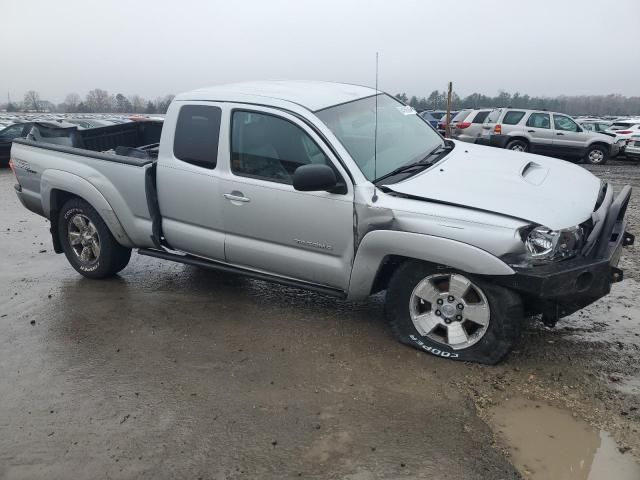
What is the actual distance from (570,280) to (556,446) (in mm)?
974

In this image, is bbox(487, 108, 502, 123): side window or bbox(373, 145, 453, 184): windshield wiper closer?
bbox(373, 145, 453, 184): windshield wiper

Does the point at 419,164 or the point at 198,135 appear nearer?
the point at 419,164

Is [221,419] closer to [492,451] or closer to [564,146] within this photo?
[492,451]

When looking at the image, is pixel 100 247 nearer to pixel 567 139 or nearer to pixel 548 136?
pixel 548 136

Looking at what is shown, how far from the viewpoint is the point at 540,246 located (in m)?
3.32


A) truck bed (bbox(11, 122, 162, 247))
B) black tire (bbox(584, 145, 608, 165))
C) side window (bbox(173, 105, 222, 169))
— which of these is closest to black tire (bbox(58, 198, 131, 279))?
truck bed (bbox(11, 122, 162, 247))

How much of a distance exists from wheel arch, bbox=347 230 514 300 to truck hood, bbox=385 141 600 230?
282 millimetres

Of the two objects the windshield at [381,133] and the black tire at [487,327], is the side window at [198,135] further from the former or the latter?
the black tire at [487,327]

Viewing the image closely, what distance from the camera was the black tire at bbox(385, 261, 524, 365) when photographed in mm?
3457

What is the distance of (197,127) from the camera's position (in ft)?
14.7

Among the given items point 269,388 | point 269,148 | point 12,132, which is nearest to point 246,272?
point 269,148

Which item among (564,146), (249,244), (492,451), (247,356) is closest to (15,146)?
(249,244)

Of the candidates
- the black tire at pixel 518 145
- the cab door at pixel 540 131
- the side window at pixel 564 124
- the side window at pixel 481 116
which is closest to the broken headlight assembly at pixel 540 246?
the black tire at pixel 518 145

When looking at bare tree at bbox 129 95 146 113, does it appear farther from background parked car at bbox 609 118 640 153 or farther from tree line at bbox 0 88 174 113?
background parked car at bbox 609 118 640 153
